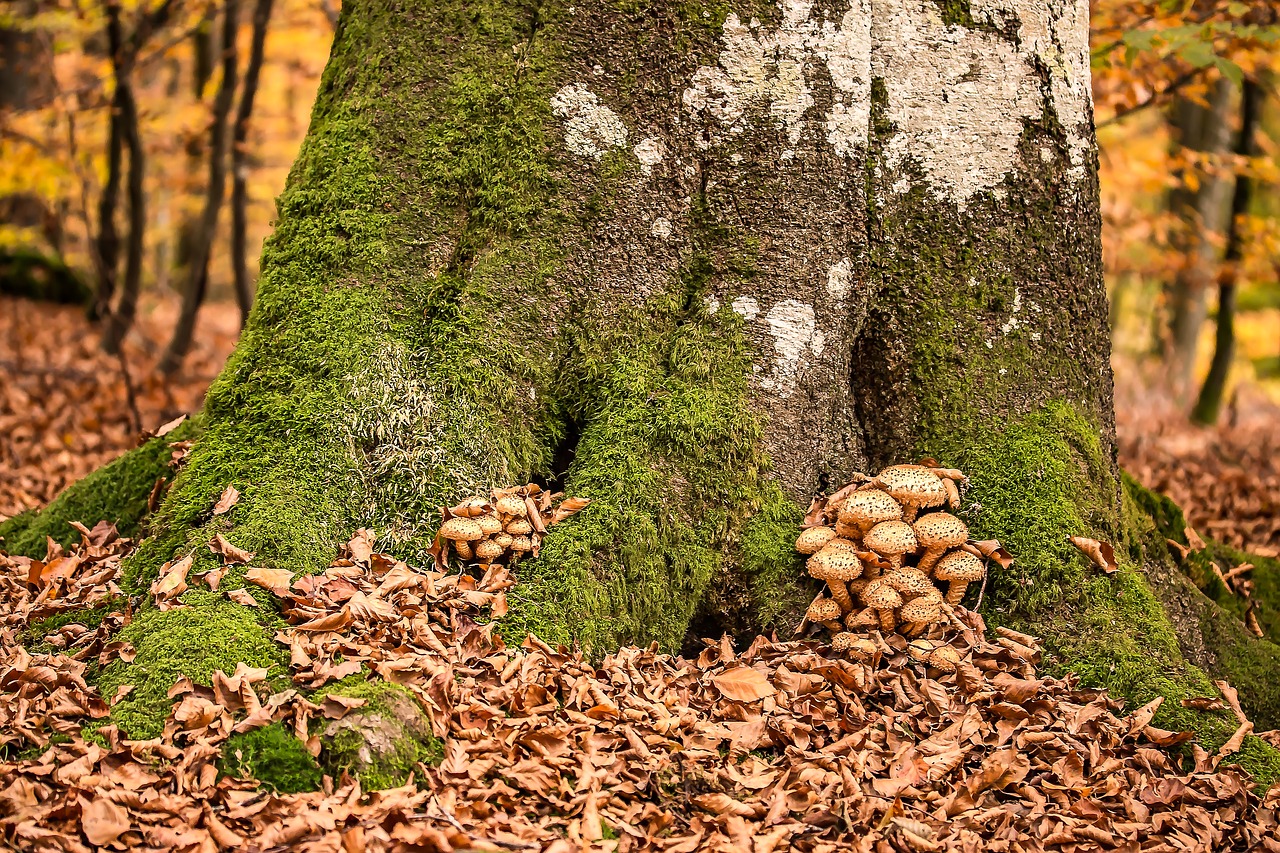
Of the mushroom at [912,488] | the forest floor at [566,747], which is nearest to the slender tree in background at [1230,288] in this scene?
the forest floor at [566,747]

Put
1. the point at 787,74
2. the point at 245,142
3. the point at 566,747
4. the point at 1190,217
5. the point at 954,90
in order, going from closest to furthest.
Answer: the point at 566,747, the point at 787,74, the point at 954,90, the point at 245,142, the point at 1190,217

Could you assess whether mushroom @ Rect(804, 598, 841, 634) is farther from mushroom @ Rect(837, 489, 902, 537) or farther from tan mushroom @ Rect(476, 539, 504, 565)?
tan mushroom @ Rect(476, 539, 504, 565)

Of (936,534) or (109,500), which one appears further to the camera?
(109,500)

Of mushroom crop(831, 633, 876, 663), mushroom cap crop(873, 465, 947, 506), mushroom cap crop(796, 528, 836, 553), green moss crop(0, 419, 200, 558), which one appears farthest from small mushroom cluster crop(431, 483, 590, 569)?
green moss crop(0, 419, 200, 558)

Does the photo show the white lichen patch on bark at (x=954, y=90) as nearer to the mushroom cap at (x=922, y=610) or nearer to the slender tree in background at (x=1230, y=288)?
the mushroom cap at (x=922, y=610)

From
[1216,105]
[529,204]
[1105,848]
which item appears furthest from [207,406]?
[1216,105]

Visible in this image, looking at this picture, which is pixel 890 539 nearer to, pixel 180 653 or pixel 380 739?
pixel 380 739

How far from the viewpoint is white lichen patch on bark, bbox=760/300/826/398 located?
3791mm

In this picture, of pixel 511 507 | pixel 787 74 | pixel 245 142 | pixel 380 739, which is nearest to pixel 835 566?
pixel 511 507

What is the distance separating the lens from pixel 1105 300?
4.18 meters

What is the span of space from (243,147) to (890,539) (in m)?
7.93

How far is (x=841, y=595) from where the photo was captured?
3.67 metres

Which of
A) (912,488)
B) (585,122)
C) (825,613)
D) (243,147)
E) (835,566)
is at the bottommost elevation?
(825,613)

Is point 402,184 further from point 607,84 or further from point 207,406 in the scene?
point 207,406
